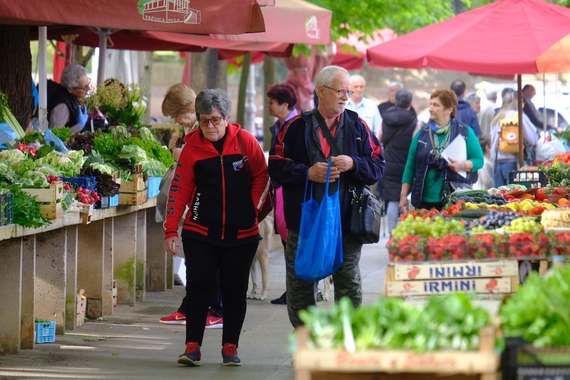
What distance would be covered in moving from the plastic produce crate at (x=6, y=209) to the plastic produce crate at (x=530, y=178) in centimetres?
542

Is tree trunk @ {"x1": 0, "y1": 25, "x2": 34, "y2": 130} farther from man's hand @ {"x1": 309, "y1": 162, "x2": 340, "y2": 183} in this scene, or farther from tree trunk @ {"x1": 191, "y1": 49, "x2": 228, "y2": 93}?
tree trunk @ {"x1": 191, "y1": 49, "x2": 228, "y2": 93}

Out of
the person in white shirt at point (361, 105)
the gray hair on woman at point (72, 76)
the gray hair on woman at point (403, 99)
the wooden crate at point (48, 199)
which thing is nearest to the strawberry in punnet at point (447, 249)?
the wooden crate at point (48, 199)

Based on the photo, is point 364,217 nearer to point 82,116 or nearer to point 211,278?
point 211,278

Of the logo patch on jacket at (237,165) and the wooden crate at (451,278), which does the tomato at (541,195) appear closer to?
the logo patch on jacket at (237,165)

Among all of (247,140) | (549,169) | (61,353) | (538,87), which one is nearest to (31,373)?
(61,353)

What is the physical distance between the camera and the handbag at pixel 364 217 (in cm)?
768

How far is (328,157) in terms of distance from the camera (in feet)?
25.6

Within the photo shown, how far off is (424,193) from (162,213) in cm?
248

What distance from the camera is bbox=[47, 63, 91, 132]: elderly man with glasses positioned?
12195 millimetres

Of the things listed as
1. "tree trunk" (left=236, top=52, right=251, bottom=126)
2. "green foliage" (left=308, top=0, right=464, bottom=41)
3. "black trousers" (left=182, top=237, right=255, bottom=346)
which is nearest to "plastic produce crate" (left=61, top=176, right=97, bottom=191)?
"black trousers" (left=182, top=237, right=255, bottom=346)

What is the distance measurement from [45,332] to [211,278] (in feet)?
6.00

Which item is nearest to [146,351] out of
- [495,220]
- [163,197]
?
[163,197]

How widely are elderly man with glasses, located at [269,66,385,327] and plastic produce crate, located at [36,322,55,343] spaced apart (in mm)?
2348

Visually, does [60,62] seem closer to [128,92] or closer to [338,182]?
[128,92]
